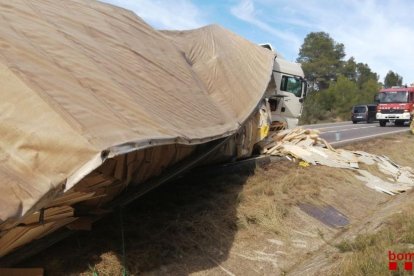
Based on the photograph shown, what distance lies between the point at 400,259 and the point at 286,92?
8.77 m

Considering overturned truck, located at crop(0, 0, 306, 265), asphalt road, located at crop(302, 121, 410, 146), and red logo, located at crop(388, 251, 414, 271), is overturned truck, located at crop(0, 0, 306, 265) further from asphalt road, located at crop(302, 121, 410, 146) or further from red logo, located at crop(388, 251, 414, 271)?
asphalt road, located at crop(302, 121, 410, 146)

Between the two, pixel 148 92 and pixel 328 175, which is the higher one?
pixel 148 92

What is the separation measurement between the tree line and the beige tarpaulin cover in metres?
48.4

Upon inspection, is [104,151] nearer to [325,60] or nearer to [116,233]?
[116,233]

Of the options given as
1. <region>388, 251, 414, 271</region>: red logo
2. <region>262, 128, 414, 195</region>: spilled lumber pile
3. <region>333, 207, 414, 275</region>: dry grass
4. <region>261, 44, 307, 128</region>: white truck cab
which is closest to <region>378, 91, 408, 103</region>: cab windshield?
<region>262, 128, 414, 195</region>: spilled lumber pile

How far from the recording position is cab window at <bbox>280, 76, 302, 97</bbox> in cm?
1333

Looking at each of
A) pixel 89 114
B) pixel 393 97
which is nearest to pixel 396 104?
pixel 393 97

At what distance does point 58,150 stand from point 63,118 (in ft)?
1.19

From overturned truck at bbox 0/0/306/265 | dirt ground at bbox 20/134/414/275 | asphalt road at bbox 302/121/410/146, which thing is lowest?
dirt ground at bbox 20/134/414/275

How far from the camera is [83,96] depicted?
449 centimetres

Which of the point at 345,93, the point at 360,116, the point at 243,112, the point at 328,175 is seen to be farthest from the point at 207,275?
the point at 345,93

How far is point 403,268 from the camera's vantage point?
4773 mm

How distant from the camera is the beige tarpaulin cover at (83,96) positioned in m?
3.63

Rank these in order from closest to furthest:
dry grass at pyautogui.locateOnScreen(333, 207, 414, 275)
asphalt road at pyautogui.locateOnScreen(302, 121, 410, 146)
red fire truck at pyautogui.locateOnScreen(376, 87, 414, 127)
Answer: dry grass at pyautogui.locateOnScreen(333, 207, 414, 275)
asphalt road at pyautogui.locateOnScreen(302, 121, 410, 146)
red fire truck at pyautogui.locateOnScreen(376, 87, 414, 127)
